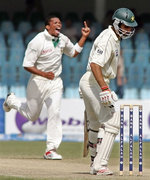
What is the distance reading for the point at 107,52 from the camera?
6992 mm

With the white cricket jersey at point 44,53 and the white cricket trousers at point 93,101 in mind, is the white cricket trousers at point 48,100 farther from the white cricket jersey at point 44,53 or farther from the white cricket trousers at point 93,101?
the white cricket trousers at point 93,101

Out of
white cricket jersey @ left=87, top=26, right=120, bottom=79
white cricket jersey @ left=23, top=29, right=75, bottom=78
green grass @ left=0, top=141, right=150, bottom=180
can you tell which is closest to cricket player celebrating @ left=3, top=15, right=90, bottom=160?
white cricket jersey @ left=23, top=29, right=75, bottom=78

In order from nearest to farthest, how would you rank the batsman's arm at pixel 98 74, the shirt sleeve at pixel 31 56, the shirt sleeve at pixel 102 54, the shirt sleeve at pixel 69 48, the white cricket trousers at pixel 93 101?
the batsman's arm at pixel 98 74
the shirt sleeve at pixel 102 54
the white cricket trousers at pixel 93 101
the shirt sleeve at pixel 31 56
the shirt sleeve at pixel 69 48

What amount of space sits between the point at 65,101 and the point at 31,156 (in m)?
4.16

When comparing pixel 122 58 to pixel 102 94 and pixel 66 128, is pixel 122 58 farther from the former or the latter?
pixel 102 94

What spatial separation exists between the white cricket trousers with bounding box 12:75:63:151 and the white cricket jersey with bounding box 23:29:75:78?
17cm

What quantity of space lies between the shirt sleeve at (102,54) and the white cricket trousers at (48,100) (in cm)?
259

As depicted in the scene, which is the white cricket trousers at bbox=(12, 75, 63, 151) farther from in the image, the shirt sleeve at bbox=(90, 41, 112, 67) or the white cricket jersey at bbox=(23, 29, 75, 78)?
the shirt sleeve at bbox=(90, 41, 112, 67)

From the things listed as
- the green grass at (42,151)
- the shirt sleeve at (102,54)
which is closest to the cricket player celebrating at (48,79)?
the green grass at (42,151)

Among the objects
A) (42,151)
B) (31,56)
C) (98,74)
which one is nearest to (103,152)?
(98,74)

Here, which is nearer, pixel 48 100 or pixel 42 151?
pixel 48 100

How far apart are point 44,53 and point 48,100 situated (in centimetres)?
67

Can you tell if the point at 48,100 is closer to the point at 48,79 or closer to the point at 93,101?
the point at 48,79

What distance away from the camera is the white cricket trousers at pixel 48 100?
9.48 metres
